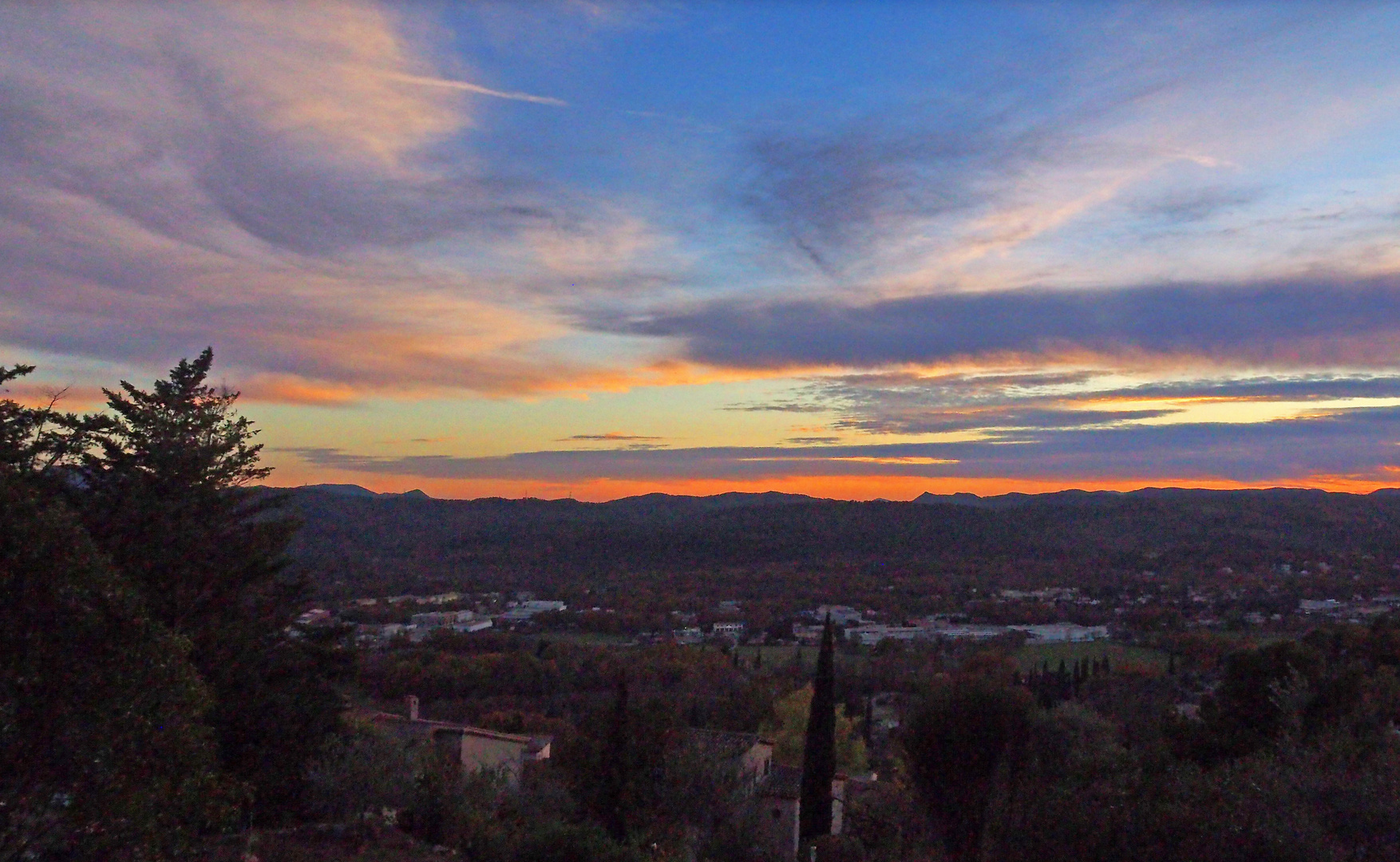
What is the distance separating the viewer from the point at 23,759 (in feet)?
20.3

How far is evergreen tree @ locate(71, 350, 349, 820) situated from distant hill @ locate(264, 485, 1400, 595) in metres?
61.1

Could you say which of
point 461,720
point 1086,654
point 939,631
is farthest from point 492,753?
point 939,631

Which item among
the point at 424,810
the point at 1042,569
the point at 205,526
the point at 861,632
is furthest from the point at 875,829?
the point at 1042,569

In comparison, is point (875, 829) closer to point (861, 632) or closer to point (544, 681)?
point (544, 681)

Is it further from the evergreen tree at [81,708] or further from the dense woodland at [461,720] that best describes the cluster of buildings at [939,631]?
the evergreen tree at [81,708]

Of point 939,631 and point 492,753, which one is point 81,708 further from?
point 939,631

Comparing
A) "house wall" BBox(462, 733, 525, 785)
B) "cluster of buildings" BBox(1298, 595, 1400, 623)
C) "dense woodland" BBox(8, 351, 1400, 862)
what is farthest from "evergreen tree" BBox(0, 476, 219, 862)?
"cluster of buildings" BBox(1298, 595, 1400, 623)

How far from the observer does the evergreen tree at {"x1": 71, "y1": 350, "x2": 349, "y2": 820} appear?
15.5 metres

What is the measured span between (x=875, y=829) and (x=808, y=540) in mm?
79080

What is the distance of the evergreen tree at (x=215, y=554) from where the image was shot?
1549cm

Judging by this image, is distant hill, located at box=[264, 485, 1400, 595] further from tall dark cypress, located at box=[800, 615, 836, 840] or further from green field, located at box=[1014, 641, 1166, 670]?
tall dark cypress, located at box=[800, 615, 836, 840]

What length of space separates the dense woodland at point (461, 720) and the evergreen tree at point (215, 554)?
0.16ft

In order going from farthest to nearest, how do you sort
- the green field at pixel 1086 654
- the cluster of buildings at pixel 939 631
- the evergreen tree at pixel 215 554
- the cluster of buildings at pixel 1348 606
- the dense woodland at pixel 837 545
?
the dense woodland at pixel 837 545 → the cluster of buildings at pixel 939 631 → the cluster of buildings at pixel 1348 606 → the green field at pixel 1086 654 → the evergreen tree at pixel 215 554

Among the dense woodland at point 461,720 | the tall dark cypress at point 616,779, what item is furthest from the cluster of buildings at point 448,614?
the tall dark cypress at point 616,779
